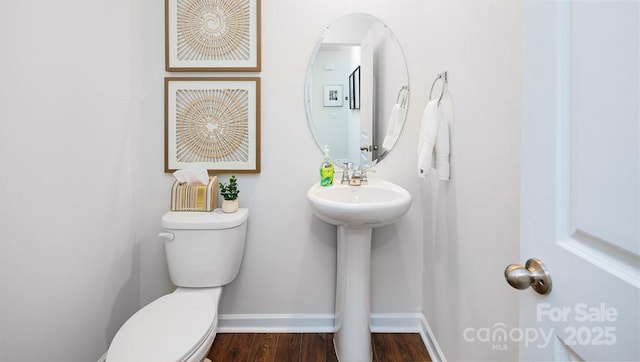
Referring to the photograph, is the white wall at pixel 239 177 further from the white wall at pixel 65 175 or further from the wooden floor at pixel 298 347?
the wooden floor at pixel 298 347

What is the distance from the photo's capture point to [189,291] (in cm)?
178

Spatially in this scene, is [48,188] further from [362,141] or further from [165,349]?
[362,141]

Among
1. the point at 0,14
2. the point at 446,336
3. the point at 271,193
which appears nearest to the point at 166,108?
the point at 271,193

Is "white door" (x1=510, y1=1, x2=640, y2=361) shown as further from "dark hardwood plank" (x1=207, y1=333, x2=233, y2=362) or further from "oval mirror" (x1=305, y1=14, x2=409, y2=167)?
"dark hardwood plank" (x1=207, y1=333, x2=233, y2=362)

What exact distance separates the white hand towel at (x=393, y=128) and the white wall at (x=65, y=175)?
1.38 m

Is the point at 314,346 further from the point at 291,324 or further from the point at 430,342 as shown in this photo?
the point at 430,342

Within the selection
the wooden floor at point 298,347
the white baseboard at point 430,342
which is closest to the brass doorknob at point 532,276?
the white baseboard at point 430,342

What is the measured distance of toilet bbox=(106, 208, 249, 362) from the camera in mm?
1171

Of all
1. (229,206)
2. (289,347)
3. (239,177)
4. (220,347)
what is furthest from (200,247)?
(289,347)

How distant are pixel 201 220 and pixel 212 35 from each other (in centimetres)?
100

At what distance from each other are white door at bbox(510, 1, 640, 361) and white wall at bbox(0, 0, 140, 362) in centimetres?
146

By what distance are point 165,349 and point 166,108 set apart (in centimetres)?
130

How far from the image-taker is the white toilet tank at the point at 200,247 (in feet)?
5.75

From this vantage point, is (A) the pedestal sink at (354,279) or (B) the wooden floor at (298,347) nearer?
(A) the pedestal sink at (354,279)
